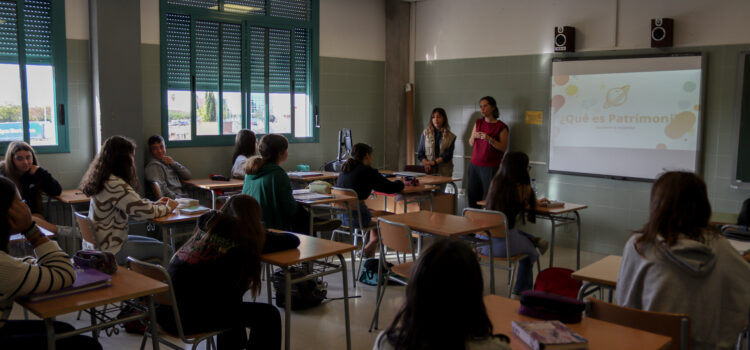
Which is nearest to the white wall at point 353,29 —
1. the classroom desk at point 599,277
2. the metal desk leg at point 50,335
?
the classroom desk at point 599,277

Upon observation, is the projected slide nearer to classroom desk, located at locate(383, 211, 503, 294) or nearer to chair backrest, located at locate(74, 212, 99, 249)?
classroom desk, located at locate(383, 211, 503, 294)

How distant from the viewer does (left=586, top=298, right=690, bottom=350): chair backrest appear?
228 centimetres

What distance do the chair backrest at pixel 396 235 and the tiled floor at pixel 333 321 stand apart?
16.0 inches

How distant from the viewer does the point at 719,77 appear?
5.77m

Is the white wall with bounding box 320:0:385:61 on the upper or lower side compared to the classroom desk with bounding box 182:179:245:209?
upper

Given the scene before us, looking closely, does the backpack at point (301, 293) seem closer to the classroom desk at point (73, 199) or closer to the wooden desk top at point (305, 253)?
the wooden desk top at point (305, 253)

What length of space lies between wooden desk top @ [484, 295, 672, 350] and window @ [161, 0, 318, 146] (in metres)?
5.09

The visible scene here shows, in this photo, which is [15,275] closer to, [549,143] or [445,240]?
[445,240]

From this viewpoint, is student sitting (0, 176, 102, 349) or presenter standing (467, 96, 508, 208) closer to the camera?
student sitting (0, 176, 102, 349)

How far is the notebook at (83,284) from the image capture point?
2.44 m

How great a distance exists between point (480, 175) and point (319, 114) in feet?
7.17

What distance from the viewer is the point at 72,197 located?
17.7ft

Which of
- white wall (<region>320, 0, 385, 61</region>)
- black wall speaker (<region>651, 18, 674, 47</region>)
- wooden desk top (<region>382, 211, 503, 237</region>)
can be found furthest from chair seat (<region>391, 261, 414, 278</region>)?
white wall (<region>320, 0, 385, 61</region>)

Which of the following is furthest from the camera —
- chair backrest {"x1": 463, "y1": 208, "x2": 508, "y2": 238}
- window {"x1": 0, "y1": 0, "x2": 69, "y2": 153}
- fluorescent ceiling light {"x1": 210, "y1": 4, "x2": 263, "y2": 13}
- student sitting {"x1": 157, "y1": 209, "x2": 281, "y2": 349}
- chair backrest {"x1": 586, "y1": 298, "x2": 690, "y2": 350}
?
fluorescent ceiling light {"x1": 210, "y1": 4, "x2": 263, "y2": 13}
